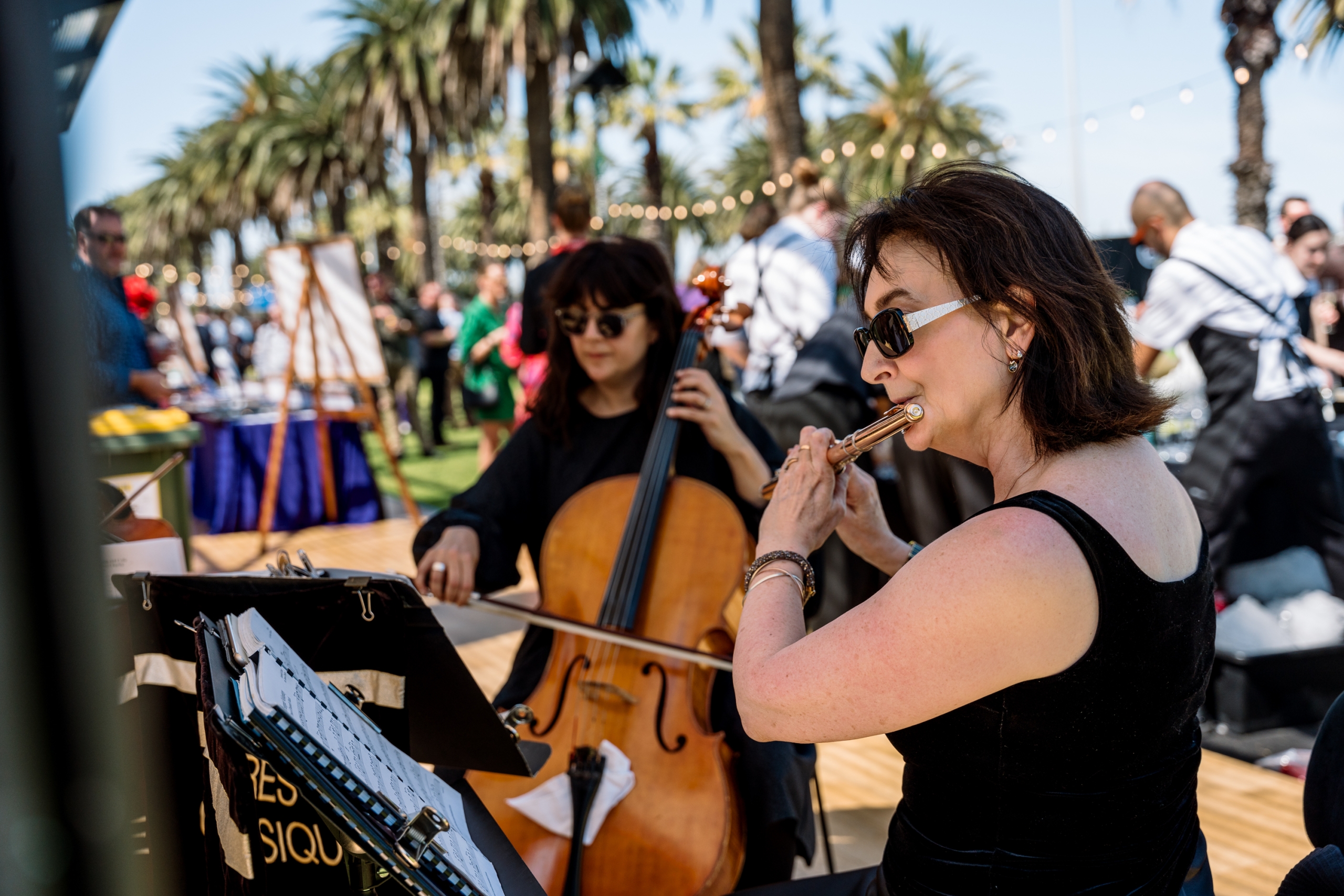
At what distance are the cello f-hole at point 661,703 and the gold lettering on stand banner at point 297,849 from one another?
2.27 feet

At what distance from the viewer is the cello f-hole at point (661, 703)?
1670 mm

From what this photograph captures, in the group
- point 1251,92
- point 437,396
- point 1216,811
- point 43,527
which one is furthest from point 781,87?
point 43,527

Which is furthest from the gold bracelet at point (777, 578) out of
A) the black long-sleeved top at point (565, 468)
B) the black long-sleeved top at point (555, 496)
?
the black long-sleeved top at point (565, 468)

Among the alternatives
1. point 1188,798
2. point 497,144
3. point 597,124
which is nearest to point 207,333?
point 597,124

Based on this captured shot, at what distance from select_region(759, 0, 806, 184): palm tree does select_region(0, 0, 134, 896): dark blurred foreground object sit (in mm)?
7057

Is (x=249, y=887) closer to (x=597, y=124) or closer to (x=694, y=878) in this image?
(x=694, y=878)

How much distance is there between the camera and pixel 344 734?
0.96 meters

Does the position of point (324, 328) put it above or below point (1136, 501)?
above

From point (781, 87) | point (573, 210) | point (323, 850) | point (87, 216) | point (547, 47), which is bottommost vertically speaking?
point (323, 850)

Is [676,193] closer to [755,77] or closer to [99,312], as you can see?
[755,77]

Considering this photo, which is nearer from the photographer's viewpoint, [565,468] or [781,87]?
[565,468]

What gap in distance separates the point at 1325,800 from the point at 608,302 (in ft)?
5.21

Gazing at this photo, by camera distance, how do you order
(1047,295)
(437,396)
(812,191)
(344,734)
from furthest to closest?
(437,396)
(812,191)
(1047,295)
(344,734)

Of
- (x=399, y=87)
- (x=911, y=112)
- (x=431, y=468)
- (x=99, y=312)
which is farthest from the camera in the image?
(x=911, y=112)
